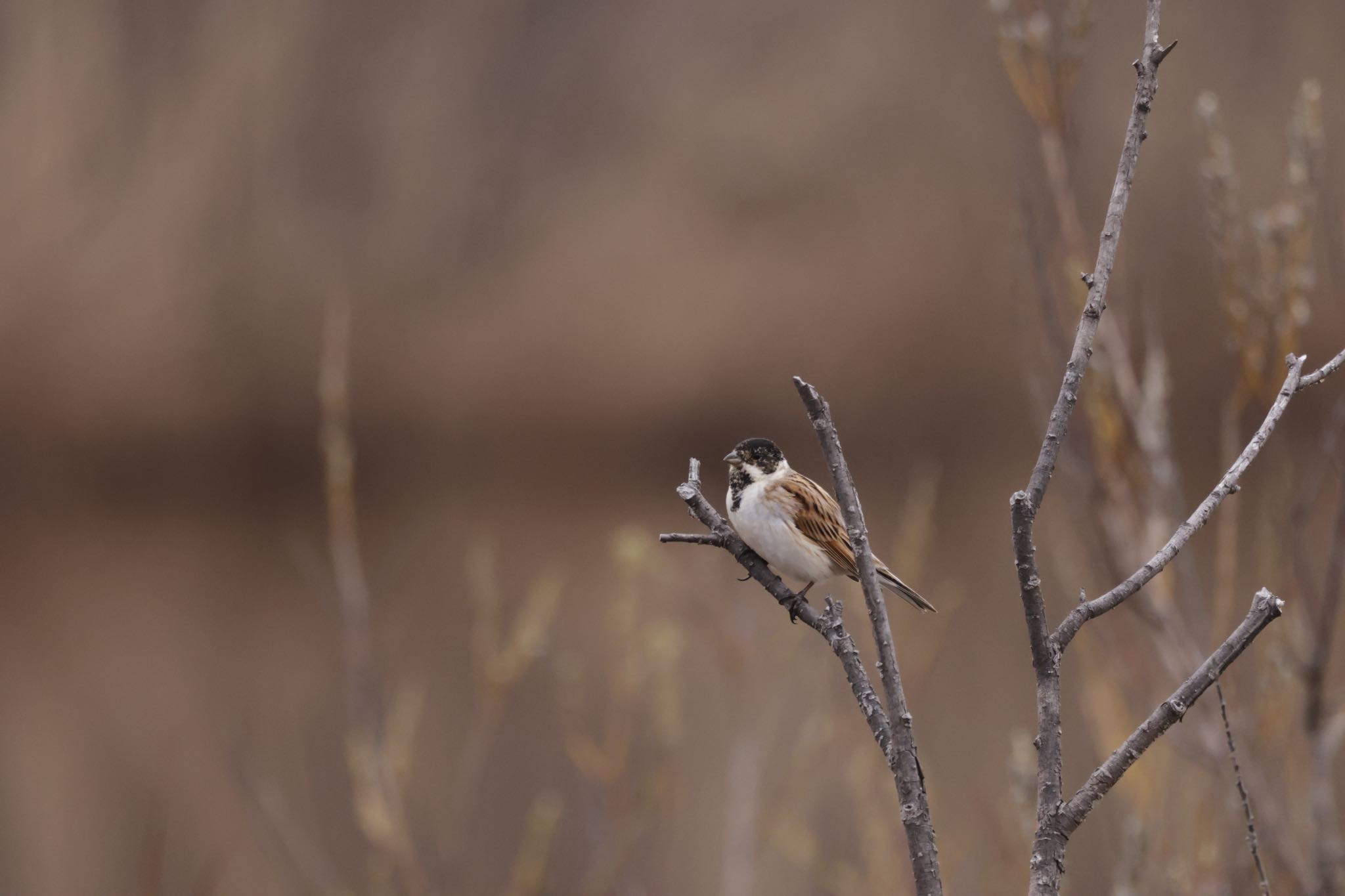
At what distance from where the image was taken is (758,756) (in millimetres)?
2803

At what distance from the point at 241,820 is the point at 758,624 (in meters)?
2.08

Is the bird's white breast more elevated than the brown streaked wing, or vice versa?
the brown streaked wing

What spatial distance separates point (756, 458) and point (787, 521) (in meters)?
0.18

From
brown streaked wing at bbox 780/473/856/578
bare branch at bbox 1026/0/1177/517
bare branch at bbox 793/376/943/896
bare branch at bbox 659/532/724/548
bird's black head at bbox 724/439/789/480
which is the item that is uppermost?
bird's black head at bbox 724/439/789/480

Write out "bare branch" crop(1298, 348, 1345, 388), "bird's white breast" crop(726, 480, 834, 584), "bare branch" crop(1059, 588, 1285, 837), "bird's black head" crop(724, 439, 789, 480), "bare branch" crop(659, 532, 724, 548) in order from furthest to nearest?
"bird's black head" crop(724, 439, 789, 480) → "bird's white breast" crop(726, 480, 834, 584) → "bare branch" crop(659, 532, 724, 548) → "bare branch" crop(1298, 348, 1345, 388) → "bare branch" crop(1059, 588, 1285, 837)

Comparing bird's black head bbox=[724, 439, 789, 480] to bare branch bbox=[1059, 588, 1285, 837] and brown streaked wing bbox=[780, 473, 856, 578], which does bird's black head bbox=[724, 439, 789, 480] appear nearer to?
brown streaked wing bbox=[780, 473, 856, 578]

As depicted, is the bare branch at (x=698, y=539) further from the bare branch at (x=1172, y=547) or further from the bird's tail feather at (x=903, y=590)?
the bird's tail feather at (x=903, y=590)

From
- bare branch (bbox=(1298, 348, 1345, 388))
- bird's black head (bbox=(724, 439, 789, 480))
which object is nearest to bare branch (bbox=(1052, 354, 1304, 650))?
bare branch (bbox=(1298, 348, 1345, 388))

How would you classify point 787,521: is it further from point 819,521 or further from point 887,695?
point 887,695

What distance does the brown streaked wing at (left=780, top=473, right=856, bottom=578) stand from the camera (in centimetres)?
232

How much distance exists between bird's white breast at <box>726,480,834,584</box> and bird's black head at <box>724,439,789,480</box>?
7cm

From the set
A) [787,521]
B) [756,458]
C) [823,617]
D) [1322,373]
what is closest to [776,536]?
[787,521]

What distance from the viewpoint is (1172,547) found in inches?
35.7

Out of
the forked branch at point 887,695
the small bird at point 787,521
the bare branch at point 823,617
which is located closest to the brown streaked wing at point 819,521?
the small bird at point 787,521
